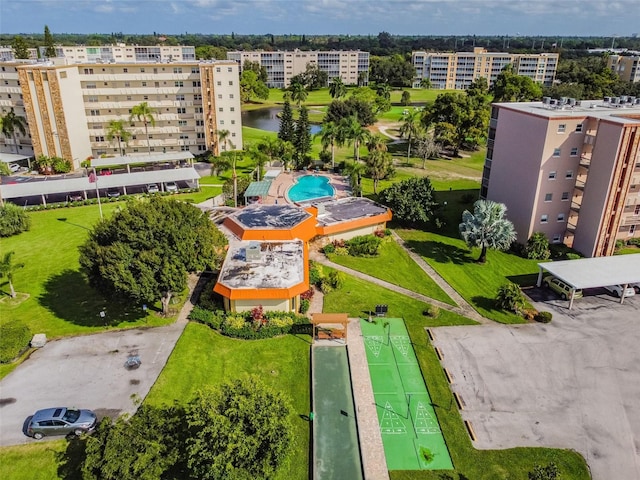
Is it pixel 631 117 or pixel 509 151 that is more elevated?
pixel 631 117

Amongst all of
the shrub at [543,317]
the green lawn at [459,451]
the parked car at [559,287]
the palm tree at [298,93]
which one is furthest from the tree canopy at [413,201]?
the palm tree at [298,93]

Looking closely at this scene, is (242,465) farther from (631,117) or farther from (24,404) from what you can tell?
(631,117)

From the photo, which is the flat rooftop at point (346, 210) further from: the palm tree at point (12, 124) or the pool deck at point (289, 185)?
the palm tree at point (12, 124)

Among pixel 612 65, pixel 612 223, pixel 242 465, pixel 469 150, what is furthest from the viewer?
pixel 612 65

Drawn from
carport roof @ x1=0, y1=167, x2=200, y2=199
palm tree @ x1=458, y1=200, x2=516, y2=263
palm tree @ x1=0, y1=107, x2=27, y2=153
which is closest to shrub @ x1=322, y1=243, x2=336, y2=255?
palm tree @ x1=458, y1=200, x2=516, y2=263

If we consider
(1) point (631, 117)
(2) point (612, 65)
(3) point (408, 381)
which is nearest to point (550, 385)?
(3) point (408, 381)

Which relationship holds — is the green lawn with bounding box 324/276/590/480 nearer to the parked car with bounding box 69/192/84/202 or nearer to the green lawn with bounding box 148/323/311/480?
the green lawn with bounding box 148/323/311/480

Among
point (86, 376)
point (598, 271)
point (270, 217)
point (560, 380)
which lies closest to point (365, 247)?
point (270, 217)

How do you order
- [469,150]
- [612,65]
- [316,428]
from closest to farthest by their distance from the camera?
[316,428], [469,150], [612,65]
